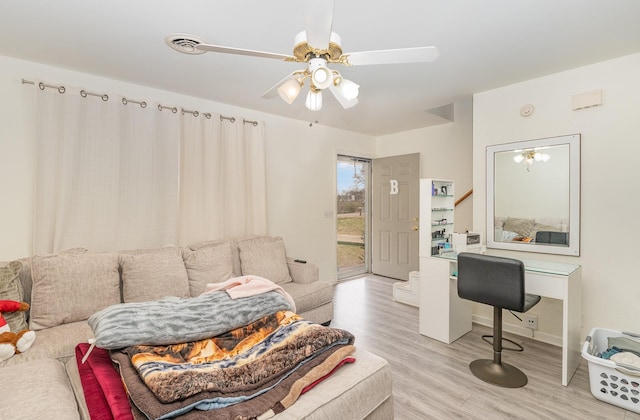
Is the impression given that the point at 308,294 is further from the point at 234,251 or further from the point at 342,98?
the point at 342,98

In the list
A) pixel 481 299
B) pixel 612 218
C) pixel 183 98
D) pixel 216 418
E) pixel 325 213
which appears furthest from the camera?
pixel 325 213

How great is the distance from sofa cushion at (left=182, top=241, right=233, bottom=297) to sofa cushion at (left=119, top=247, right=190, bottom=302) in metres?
0.09

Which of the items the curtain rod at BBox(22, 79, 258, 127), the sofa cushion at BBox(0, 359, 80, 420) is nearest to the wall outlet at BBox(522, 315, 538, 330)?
the sofa cushion at BBox(0, 359, 80, 420)

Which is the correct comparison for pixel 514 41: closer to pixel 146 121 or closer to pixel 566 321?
pixel 566 321

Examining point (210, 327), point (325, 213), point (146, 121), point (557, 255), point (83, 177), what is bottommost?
point (210, 327)

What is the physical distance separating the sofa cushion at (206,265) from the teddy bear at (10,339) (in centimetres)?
109

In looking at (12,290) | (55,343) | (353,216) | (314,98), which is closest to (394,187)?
(353,216)

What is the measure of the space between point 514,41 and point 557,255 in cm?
188

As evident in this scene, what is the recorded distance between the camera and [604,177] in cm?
252

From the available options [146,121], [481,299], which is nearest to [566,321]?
[481,299]

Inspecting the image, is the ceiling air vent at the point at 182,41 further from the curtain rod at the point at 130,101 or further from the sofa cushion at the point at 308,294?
the sofa cushion at the point at 308,294

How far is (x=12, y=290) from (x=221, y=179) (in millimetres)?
1886

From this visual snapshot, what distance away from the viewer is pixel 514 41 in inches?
85.0

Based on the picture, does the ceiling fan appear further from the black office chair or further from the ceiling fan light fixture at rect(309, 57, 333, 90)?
the black office chair
